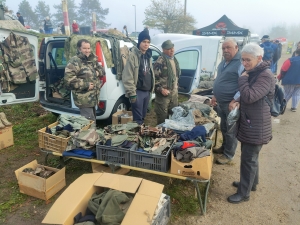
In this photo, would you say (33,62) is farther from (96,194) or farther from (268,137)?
(268,137)

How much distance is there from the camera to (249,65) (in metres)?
2.61

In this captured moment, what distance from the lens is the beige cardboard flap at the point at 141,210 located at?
1977 millimetres

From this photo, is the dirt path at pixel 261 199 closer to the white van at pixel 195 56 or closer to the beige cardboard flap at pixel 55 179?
the beige cardboard flap at pixel 55 179

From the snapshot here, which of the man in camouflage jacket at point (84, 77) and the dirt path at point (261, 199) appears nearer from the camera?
the dirt path at point (261, 199)

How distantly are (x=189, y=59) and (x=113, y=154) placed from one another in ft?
17.7

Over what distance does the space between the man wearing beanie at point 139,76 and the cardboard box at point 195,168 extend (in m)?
1.66

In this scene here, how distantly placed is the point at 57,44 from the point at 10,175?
275cm

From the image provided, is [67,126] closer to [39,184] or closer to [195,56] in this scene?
[39,184]

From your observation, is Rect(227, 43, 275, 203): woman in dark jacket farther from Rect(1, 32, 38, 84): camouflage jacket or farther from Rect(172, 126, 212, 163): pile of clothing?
Rect(1, 32, 38, 84): camouflage jacket

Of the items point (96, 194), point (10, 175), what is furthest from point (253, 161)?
point (10, 175)

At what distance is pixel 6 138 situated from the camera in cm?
433

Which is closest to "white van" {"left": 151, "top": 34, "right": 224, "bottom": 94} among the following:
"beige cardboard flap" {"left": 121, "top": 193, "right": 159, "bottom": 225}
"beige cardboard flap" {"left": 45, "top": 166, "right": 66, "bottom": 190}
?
"beige cardboard flap" {"left": 45, "top": 166, "right": 66, "bottom": 190}

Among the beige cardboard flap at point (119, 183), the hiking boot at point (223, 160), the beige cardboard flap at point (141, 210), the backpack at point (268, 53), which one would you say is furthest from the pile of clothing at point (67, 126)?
the backpack at point (268, 53)

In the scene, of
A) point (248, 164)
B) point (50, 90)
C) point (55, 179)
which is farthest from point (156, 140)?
point (50, 90)
